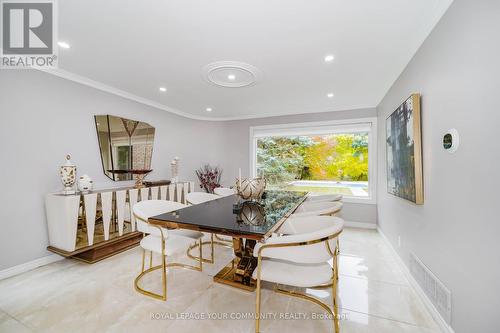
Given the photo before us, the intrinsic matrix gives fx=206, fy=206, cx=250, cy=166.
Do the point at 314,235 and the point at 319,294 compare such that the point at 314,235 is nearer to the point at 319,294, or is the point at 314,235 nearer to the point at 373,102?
the point at 319,294

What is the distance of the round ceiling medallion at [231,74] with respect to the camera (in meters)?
2.50

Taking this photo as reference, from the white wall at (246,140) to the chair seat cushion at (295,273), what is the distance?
318cm

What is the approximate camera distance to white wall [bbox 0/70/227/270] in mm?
2312

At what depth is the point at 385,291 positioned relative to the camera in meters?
2.10

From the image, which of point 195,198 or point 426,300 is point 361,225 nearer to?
point 426,300

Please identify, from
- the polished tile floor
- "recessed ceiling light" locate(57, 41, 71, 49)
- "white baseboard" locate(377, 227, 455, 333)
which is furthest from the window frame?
"recessed ceiling light" locate(57, 41, 71, 49)

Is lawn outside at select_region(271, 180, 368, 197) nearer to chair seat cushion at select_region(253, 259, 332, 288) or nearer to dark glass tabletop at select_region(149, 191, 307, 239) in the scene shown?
dark glass tabletop at select_region(149, 191, 307, 239)

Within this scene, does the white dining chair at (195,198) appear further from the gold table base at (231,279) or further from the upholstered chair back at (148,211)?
the gold table base at (231,279)

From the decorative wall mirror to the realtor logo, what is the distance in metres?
0.94

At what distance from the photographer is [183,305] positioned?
6.13 ft

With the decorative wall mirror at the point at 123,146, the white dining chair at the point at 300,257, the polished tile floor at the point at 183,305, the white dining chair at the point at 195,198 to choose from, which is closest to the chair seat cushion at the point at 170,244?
the polished tile floor at the point at 183,305

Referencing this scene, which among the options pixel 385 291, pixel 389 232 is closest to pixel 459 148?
pixel 385 291

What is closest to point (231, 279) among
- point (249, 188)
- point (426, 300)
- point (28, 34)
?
point (249, 188)

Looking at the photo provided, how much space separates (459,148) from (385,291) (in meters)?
1.56
